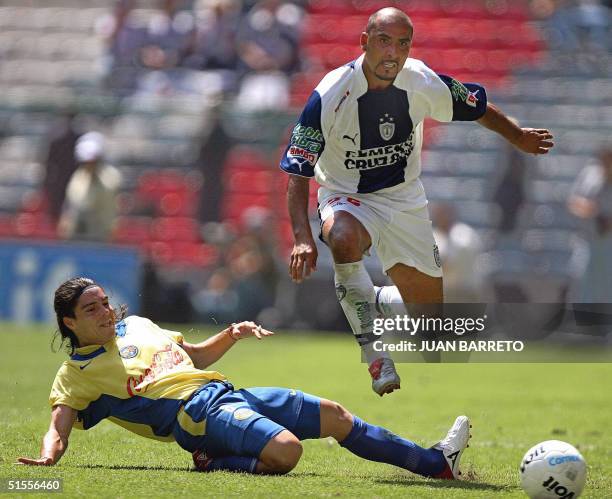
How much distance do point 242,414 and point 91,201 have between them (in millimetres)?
11255

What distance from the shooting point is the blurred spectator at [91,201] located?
17172 millimetres

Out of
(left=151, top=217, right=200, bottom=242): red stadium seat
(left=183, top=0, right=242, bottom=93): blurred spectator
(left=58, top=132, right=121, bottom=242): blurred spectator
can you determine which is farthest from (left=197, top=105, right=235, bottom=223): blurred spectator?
(left=183, top=0, right=242, bottom=93): blurred spectator

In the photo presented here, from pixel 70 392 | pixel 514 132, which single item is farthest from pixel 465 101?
pixel 70 392

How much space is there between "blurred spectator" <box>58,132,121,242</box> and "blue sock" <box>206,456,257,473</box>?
35.5 feet

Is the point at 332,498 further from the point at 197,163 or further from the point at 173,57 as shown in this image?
the point at 173,57

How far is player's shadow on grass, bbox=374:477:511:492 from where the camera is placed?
6391mm

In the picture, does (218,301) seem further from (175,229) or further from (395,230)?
(395,230)

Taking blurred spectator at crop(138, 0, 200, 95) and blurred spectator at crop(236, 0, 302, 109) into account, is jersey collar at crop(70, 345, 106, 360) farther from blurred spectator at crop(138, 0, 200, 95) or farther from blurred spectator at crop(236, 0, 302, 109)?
blurred spectator at crop(138, 0, 200, 95)

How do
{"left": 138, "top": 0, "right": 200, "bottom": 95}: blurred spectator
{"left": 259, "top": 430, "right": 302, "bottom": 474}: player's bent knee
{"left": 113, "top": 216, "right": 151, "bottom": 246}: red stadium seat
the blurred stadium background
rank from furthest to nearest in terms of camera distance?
1. {"left": 138, "top": 0, "right": 200, "bottom": 95}: blurred spectator
2. {"left": 113, "top": 216, "right": 151, "bottom": 246}: red stadium seat
3. the blurred stadium background
4. {"left": 259, "top": 430, "right": 302, "bottom": 474}: player's bent knee

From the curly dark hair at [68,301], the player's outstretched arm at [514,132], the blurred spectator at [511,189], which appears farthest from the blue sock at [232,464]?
the blurred spectator at [511,189]

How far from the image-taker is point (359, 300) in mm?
7766

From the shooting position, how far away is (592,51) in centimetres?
1838

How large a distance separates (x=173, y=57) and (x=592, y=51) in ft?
22.1

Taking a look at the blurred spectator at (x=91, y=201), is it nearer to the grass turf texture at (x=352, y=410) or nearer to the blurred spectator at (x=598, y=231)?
the grass turf texture at (x=352, y=410)
